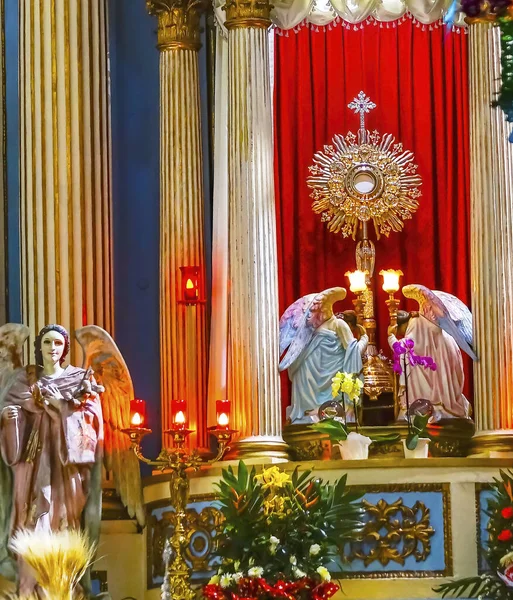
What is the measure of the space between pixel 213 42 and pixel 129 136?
44.8 inches

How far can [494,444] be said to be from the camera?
1320 cm

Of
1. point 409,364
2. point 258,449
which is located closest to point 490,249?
point 409,364

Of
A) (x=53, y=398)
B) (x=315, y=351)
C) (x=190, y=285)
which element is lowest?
(x=53, y=398)

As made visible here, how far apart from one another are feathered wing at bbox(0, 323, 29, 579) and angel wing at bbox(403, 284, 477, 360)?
3.39 m

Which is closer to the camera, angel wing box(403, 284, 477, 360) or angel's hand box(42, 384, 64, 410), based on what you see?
angel's hand box(42, 384, 64, 410)

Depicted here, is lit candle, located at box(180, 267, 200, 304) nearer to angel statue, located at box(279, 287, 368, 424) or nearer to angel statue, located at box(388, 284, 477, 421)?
angel statue, located at box(279, 287, 368, 424)

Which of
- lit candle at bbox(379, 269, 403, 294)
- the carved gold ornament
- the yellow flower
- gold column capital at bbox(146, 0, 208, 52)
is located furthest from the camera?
gold column capital at bbox(146, 0, 208, 52)

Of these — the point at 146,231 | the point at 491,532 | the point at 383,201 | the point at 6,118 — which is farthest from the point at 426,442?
the point at 6,118

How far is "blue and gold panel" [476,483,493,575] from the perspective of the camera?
1230 centimetres

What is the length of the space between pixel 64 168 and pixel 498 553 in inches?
189

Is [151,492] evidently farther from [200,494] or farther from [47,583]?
[47,583]

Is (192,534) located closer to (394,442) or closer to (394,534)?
(394,534)

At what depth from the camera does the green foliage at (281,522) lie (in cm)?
1095

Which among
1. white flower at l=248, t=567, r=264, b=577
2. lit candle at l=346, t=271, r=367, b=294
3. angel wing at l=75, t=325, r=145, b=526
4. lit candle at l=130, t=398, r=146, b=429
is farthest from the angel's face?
lit candle at l=346, t=271, r=367, b=294
